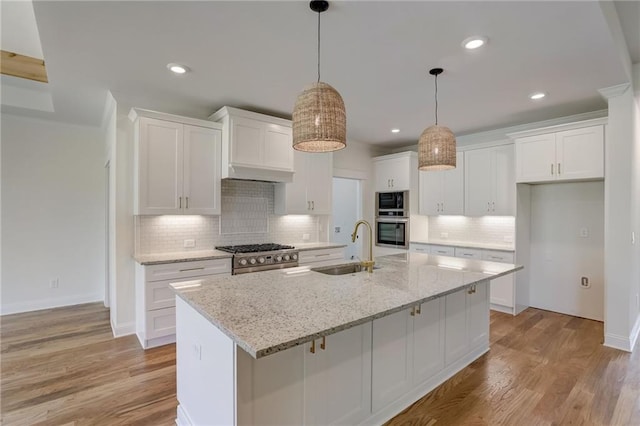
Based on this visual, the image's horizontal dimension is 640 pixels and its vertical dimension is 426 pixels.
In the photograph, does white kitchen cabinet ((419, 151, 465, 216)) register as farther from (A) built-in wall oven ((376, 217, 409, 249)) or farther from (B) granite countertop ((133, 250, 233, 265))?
(B) granite countertop ((133, 250, 233, 265))

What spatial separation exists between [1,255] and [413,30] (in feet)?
18.4

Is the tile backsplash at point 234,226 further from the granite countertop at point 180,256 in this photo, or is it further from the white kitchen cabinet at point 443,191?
the white kitchen cabinet at point 443,191

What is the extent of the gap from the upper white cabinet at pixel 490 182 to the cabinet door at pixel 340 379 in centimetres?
361

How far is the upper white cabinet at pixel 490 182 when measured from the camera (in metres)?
4.51

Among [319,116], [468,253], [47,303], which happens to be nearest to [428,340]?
[319,116]

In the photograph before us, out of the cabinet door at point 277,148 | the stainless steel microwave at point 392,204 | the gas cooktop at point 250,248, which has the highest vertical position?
the cabinet door at point 277,148

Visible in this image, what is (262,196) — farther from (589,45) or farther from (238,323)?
(589,45)

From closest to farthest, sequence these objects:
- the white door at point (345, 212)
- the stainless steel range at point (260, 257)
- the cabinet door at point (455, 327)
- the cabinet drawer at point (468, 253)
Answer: the cabinet door at point (455, 327), the stainless steel range at point (260, 257), the cabinet drawer at point (468, 253), the white door at point (345, 212)

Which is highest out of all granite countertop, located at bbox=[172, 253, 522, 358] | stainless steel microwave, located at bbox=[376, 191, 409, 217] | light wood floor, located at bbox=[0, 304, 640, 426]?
stainless steel microwave, located at bbox=[376, 191, 409, 217]

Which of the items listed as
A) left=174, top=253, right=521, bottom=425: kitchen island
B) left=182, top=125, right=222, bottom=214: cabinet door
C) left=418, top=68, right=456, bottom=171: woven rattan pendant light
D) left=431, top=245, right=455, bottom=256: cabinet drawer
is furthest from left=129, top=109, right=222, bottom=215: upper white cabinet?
left=431, top=245, right=455, bottom=256: cabinet drawer

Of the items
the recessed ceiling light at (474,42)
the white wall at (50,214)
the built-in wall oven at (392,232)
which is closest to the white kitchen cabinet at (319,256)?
the built-in wall oven at (392,232)

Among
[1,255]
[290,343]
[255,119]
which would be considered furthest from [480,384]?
[1,255]

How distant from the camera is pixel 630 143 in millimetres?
3195

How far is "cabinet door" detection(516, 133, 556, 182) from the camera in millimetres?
3969
